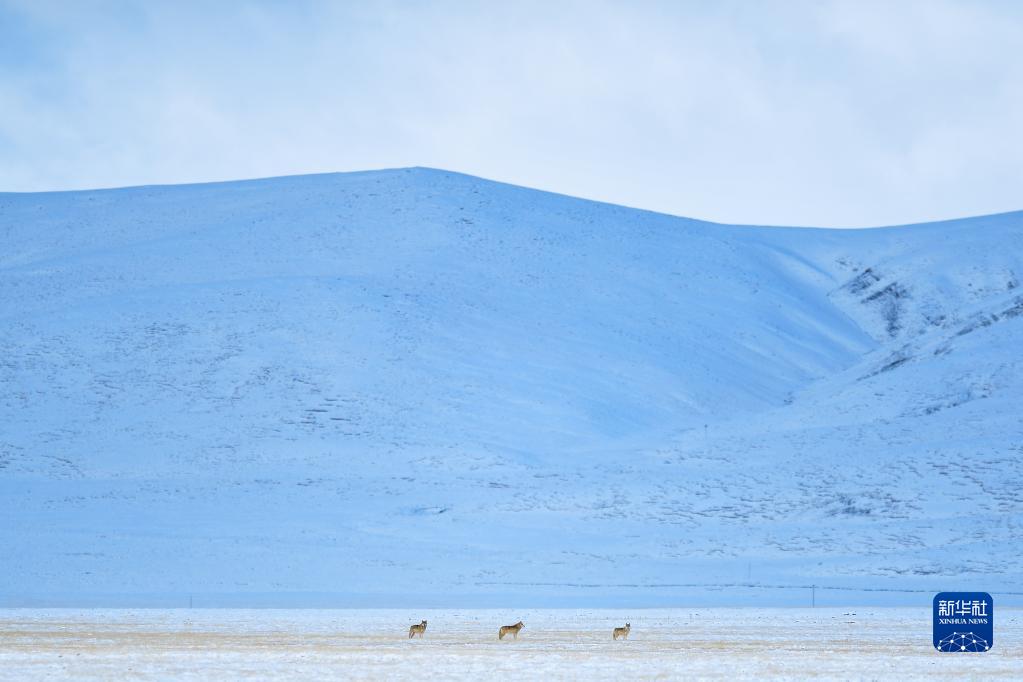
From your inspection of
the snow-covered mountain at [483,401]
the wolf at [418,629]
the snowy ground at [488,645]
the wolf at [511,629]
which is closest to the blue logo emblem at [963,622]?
the snowy ground at [488,645]

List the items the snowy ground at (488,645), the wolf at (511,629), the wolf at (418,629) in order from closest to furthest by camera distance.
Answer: the snowy ground at (488,645), the wolf at (511,629), the wolf at (418,629)

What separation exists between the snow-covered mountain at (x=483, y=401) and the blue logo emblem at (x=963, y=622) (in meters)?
12.9

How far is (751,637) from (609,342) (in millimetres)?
42869

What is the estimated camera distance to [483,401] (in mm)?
55156

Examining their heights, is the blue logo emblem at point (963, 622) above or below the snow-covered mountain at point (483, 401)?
below

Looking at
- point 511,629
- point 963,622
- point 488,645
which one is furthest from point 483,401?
point 963,622

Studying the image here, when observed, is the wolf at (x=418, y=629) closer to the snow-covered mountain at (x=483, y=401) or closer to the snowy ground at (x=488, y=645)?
the snowy ground at (x=488, y=645)

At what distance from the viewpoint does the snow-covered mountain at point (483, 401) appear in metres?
36.2

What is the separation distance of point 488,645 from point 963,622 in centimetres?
629

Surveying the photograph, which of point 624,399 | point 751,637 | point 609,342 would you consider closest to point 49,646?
point 751,637

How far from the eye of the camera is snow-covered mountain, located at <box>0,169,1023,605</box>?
119 ft

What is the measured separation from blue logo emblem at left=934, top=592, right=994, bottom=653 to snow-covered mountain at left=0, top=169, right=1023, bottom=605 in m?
12.9

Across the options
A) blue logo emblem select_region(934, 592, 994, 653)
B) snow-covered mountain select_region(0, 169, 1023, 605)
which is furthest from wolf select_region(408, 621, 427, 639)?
snow-covered mountain select_region(0, 169, 1023, 605)

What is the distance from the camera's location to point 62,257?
7294 centimetres
